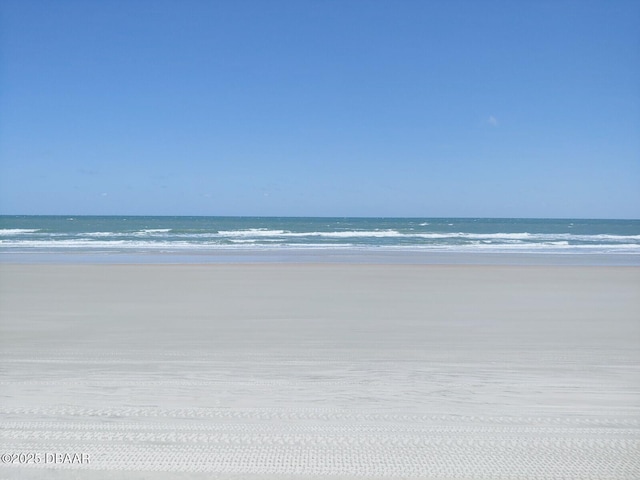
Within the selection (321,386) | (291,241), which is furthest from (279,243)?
(321,386)

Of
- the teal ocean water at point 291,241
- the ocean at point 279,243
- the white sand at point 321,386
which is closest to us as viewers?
the white sand at point 321,386

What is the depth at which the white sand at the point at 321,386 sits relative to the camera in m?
3.51

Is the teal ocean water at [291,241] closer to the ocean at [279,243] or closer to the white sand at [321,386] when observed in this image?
the ocean at [279,243]

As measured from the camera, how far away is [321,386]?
503cm

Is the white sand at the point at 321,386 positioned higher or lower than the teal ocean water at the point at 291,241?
lower

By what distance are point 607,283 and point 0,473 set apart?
46.0ft

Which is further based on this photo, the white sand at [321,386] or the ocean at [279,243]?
the ocean at [279,243]

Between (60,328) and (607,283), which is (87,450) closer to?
(60,328)

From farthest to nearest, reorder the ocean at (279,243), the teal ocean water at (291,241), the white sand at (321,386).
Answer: the teal ocean water at (291,241), the ocean at (279,243), the white sand at (321,386)

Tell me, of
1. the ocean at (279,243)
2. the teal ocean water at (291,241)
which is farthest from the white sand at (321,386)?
the teal ocean water at (291,241)

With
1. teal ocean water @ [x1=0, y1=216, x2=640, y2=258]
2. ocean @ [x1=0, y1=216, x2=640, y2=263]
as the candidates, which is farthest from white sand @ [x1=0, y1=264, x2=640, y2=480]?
teal ocean water @ [x1=0, y1=216, x2=640, y2=258]

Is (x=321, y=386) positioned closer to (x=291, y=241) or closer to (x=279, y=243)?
→ (x=279, y=243)

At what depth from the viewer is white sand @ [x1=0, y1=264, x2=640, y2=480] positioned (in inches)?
138

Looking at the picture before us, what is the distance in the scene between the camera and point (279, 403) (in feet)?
14.8
